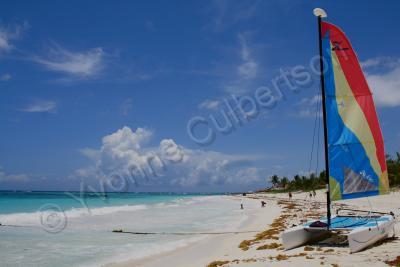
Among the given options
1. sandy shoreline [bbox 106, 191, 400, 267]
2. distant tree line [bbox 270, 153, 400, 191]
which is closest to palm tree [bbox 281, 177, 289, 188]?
distant tree line [bbox 270, 153, 400, 191]

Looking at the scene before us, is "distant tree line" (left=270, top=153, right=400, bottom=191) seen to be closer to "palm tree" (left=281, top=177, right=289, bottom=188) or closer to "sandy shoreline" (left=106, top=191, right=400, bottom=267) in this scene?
"palm tree" (left=281, top=177, right=289, bottom=188)

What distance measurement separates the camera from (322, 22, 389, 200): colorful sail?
14836 millimetres

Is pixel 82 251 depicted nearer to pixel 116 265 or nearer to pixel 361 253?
pixel 116 265

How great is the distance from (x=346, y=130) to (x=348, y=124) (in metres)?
0.25

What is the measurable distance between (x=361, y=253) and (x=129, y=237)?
1353 cm

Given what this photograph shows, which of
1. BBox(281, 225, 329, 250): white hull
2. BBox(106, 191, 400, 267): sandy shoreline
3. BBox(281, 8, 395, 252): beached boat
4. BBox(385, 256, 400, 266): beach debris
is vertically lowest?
BBox(106, 191, 400, 267): sandy shoreline

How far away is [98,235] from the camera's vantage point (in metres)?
23.1

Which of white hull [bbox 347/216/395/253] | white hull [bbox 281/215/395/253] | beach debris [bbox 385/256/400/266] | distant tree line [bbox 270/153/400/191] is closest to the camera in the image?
beach debris [bbox 385/256/400/266]

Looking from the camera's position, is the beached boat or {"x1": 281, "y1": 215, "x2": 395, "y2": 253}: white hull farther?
the beached boat

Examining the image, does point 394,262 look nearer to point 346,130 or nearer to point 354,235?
point 354,235

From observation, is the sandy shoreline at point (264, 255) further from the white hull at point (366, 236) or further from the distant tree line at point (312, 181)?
the distant tree line at point (312, 181)

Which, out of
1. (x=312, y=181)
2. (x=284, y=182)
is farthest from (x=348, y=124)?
(x=284, y=182)

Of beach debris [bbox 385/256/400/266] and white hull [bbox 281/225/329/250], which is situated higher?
white hull [bbox 281/225/329/250]

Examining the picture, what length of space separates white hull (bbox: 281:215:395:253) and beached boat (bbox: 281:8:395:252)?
88 millimetres
